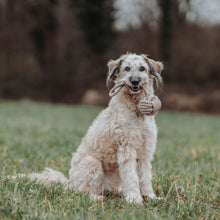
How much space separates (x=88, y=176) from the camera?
359 cm

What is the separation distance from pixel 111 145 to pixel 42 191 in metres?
0.96

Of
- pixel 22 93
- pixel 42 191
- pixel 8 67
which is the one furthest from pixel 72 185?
pixel 8 67

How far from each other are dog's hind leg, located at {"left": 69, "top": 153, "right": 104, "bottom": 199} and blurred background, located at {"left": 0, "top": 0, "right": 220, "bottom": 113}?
758 inches

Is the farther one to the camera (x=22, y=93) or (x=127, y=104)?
(x=22, y=93)

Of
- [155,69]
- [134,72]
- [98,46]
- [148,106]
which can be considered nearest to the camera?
[148,106]

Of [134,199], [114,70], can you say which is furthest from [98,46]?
[134,199]

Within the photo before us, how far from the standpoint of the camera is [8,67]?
2923 cm

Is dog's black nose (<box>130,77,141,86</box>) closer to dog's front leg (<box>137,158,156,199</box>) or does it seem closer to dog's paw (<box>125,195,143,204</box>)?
dog's front leg (<box>137,158,156,199</box>)

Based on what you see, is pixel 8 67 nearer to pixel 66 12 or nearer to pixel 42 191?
pixel 66 12

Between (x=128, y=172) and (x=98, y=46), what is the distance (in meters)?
21.5

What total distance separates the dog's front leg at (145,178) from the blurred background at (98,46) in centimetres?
1911

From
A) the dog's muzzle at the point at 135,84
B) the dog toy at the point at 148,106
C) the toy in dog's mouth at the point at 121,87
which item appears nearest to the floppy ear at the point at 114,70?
Answer: the toy in dog's mouth at the point at 121,87

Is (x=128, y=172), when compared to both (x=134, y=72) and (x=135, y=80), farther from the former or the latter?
(x=134, y=72)

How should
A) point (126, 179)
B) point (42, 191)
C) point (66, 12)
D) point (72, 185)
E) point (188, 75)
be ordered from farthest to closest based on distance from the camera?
point (66, 12) → point (188, 75) → point (72, 185) → point (126, 179) → point (42, 191)
